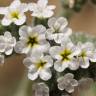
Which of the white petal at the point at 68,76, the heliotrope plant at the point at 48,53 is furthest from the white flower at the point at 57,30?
the white petal at the point at 68,76

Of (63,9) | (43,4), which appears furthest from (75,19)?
(43,4)

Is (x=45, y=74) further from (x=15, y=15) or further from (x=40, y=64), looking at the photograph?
(x=15, y=15)

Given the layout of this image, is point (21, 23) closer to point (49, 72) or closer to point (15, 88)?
point (49, 72)

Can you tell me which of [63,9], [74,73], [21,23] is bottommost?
[63,9]

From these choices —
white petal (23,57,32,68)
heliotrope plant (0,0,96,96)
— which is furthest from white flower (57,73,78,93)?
white petal (23,57,32,68)

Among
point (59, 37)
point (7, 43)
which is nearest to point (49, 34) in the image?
point (59, 37)

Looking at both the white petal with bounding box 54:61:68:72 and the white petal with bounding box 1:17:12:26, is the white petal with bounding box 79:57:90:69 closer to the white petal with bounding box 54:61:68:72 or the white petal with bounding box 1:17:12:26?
the white petal with bounding box 54:61:68:72
